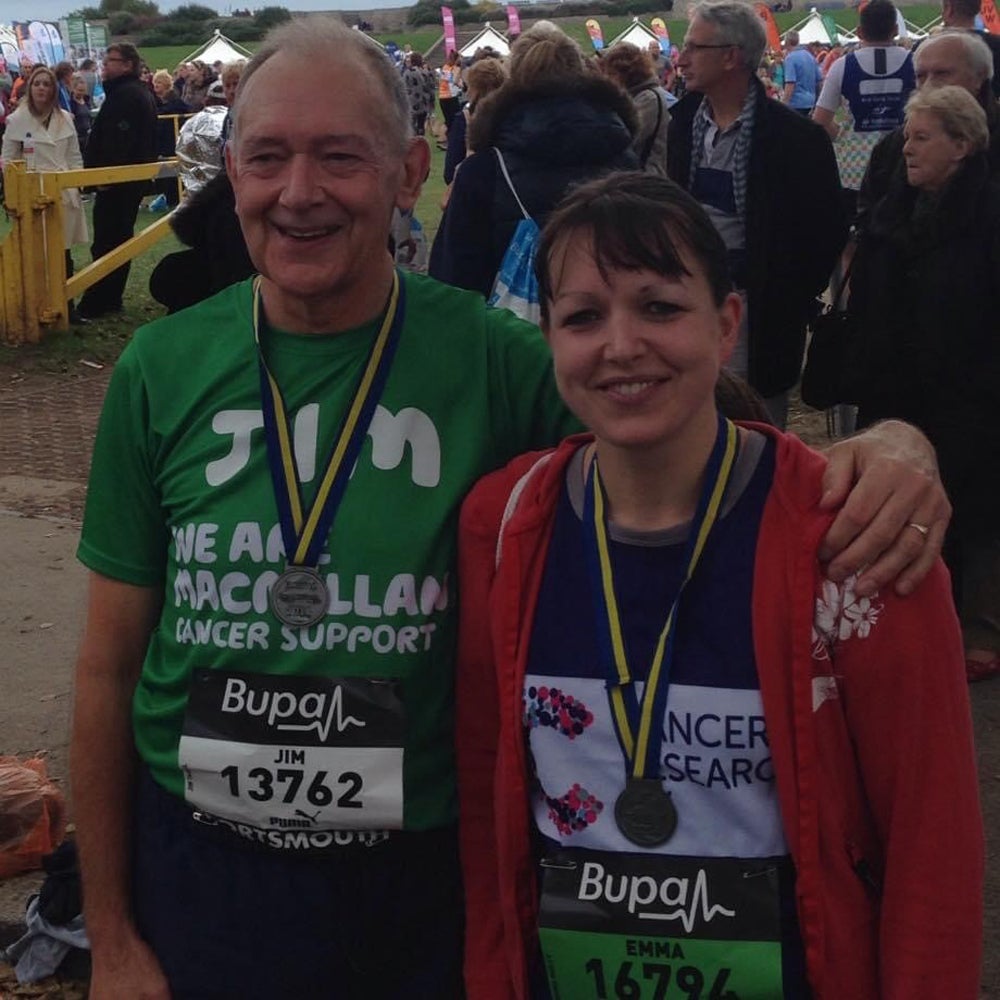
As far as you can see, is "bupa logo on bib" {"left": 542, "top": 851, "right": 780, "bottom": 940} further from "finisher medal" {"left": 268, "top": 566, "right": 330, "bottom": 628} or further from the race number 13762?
"finisher medal" {"left": 268, "top": 566, "right": 330, "bottom": 628}

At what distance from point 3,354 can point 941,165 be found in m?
8.34

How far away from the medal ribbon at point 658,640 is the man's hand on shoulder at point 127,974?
80 centimetres

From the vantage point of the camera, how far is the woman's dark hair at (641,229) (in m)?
1.92

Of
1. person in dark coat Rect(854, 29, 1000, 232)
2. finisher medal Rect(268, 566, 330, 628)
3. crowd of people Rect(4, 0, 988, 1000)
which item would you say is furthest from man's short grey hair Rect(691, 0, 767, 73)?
finisher medal Rect(268, 566, 330, 628)

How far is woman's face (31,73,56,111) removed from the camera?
580 inches

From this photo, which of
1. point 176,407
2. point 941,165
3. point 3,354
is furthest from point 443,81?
point 176,407

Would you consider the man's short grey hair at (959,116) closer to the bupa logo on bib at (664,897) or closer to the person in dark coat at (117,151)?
the bupa logo on bib at (664,897)

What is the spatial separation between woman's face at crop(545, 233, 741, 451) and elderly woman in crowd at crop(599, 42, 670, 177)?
216 inches

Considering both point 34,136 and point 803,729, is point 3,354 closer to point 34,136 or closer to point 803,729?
point 34,136

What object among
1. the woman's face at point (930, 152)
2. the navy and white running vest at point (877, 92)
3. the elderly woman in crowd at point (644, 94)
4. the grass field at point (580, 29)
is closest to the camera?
the woman's face at point (930, 152)

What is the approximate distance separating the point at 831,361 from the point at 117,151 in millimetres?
10182

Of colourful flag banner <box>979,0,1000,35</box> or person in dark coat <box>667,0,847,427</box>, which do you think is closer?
person in dark coat <box>667,0,847,427</box>

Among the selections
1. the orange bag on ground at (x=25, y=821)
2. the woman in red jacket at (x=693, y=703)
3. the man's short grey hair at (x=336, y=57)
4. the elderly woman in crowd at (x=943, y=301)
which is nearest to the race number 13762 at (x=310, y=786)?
the woman in red jacket at (x=693, y=703)

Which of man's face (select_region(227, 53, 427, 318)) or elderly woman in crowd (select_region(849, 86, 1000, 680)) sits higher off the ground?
man's face (select_region(227, 53, 427, 318))
